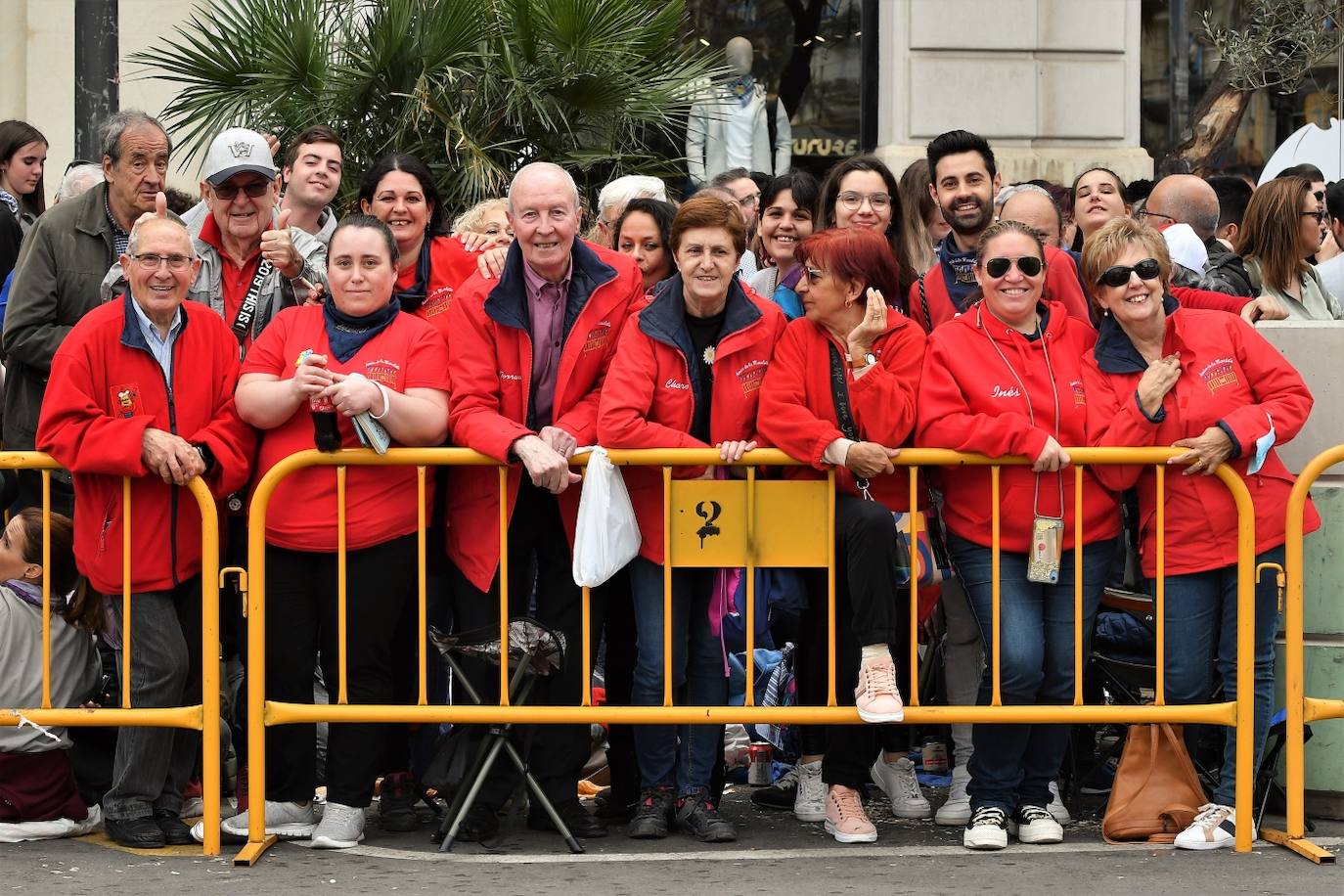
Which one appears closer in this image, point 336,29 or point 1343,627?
point 1343,627

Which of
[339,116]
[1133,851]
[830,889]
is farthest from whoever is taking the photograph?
[339,116]

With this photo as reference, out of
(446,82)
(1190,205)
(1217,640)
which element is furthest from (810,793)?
(446,82)

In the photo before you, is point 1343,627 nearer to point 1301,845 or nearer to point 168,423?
point 1301,845

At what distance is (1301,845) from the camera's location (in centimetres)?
659

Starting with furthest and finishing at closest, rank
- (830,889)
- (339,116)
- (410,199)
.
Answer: (339,116)
(410,199)
(830,889)

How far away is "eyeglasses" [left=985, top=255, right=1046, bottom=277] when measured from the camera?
675cm

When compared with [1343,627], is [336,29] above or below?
above

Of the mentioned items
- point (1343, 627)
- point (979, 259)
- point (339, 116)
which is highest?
point (339, 116)

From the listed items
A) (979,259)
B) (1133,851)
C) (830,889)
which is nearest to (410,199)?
(979,259)

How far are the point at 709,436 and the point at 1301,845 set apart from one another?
240cm

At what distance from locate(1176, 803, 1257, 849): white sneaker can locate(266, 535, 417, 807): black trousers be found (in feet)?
9.00

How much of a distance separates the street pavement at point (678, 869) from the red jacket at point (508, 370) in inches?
38.6

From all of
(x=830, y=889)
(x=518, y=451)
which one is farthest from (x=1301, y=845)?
(x=518, y=451)

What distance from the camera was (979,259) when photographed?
6.89 m
